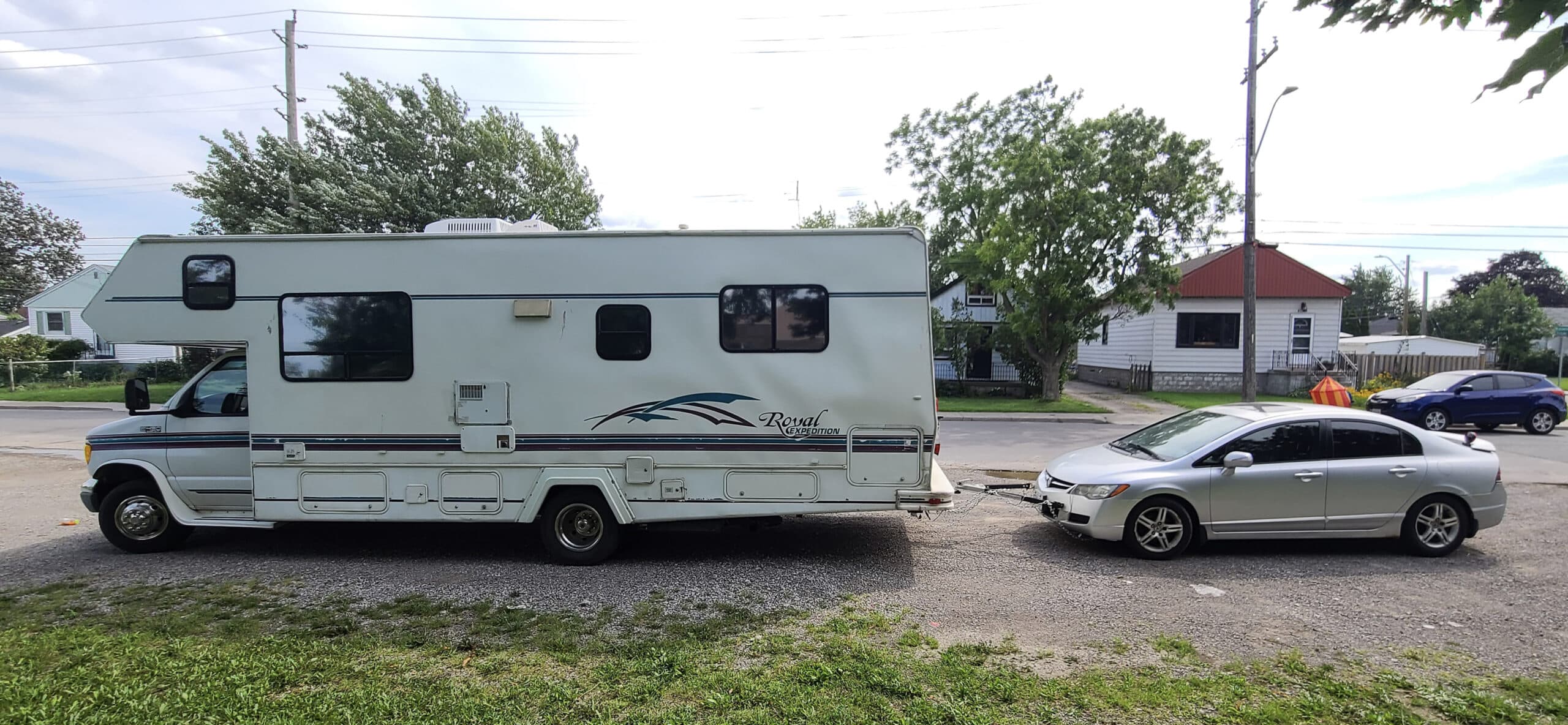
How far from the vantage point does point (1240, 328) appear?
24203 millimetres

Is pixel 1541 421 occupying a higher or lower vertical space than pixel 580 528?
lower

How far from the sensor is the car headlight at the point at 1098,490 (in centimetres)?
587

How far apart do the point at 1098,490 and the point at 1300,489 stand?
1.76m

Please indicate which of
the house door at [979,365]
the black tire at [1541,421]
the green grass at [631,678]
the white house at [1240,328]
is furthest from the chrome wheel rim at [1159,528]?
the white house at [1240,328]

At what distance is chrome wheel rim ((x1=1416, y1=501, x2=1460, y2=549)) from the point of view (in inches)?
237

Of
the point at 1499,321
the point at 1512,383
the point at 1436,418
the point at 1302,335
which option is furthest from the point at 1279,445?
the point at 1499,321

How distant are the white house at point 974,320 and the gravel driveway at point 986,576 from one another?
17237 mm

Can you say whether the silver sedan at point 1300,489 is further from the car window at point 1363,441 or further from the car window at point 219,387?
the car window at point 219,387

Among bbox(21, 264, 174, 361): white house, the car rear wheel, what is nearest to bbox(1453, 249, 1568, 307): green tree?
the car rear wheel

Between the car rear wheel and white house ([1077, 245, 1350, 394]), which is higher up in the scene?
white house ([1077, 245, 1350, 394])

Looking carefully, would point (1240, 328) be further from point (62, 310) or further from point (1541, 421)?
point (62, 310)

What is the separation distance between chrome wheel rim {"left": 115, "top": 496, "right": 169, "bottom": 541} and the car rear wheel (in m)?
24.3

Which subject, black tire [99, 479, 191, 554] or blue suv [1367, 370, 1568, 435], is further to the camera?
blue suv [1367, 370, 1568, 435]

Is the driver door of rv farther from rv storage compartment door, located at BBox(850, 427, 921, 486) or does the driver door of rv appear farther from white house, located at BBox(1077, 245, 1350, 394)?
white house, located at BBox(1077, 245, 1350, 394)
